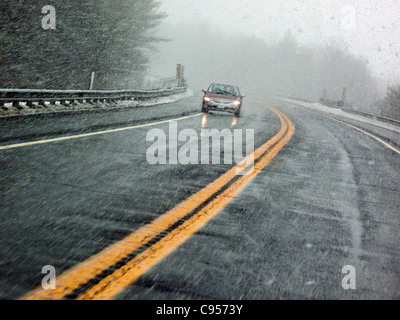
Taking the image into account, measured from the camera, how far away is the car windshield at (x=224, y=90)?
23.0 meters

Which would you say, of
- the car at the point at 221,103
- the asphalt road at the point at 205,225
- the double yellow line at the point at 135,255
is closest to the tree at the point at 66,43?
the car at the point at 221,103

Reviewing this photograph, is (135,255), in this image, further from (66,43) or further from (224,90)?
(66,43)

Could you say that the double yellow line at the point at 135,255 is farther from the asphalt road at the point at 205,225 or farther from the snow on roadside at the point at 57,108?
the snow on roadside at the point at 57,108

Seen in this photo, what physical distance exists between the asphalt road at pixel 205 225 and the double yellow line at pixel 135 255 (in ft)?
0.13

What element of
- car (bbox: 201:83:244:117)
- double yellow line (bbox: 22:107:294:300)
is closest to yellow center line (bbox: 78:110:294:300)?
double yellow line (bbox: 22:107:294:300)

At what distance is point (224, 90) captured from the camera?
23219mm

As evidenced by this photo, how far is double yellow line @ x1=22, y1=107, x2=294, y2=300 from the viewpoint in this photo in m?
3.13

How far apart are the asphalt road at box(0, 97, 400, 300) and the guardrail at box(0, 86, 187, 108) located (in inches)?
205

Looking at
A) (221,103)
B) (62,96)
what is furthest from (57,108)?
(221,103)

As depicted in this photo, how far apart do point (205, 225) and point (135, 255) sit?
3.86ft

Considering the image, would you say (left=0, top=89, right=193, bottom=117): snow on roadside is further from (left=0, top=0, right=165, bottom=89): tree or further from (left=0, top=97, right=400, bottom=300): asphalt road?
(left=0, top=0, right=165, bottom=89): tree

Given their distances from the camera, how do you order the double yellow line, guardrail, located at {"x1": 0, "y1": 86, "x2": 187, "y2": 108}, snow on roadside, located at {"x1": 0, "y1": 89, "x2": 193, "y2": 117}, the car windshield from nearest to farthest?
the double yellow line → snow on roadside, located at {"x1": 0, "y1": 89, "x2": 193, "y2": 117} → guardrail, located at {"x1": 0, "y1": 86, "x2": 187, "y2": 108} → the car windshield
